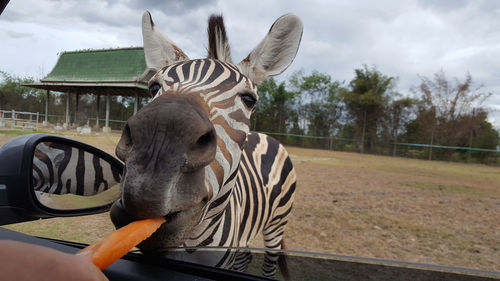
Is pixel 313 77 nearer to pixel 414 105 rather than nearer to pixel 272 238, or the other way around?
pixel 414 105

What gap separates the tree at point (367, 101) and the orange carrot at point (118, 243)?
92.6 ft

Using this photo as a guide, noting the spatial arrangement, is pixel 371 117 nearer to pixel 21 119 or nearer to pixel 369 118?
pixel 369 118

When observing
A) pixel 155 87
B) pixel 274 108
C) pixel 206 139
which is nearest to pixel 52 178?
pixel 155 87

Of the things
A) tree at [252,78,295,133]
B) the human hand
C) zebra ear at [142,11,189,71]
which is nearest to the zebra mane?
zebra ear at [142,11,189,71]

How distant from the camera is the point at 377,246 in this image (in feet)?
13.5

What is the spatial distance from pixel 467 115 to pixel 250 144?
26581mm

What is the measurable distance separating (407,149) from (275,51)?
2660 centimetres

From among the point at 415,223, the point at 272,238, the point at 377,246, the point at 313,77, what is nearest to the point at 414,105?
the point at 313,77

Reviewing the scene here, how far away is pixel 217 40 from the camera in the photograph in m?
1.99

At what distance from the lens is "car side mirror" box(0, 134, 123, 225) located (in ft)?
3.26

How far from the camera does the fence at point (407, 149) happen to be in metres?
21.0

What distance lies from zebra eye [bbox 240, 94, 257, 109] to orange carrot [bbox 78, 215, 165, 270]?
0.81 m

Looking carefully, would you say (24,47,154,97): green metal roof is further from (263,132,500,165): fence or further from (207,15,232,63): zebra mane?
(263,132,500,165): fence

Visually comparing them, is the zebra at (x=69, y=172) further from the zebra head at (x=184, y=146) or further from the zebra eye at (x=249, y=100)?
the zebra eye at (x=249, y=100)
